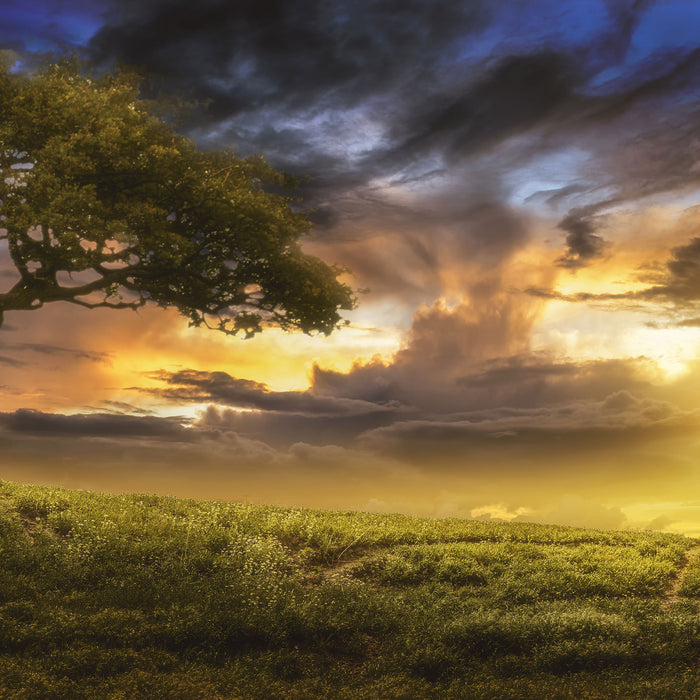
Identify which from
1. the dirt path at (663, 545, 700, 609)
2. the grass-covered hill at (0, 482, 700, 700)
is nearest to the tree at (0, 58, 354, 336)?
the grass-covered hill at (0, 482, 700, 700)

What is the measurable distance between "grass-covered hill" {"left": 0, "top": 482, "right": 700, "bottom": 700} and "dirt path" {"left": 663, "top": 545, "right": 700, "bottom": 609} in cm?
9

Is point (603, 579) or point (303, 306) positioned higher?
point (303, 306)

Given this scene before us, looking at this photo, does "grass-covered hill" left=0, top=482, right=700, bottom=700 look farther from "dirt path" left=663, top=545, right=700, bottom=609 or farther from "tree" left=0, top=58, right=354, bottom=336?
"tree" left=0, top=58, right=354, bottom=336

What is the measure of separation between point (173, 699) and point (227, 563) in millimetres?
6327

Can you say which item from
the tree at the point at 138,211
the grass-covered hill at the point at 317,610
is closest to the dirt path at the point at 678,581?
the grass-covered hill at the point at 317,610

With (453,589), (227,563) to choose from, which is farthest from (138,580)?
(453,589)

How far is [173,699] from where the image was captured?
29.9 ft

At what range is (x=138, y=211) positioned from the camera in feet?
57.0

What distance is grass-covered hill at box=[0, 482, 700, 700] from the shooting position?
1016 cm

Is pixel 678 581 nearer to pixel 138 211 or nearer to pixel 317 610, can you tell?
pixel 317 610

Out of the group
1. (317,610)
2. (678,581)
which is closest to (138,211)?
(317,610)

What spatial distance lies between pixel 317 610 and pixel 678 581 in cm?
1070

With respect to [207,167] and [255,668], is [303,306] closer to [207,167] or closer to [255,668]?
[207,167]

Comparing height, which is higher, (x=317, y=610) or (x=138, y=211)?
(x=138, y=211)
